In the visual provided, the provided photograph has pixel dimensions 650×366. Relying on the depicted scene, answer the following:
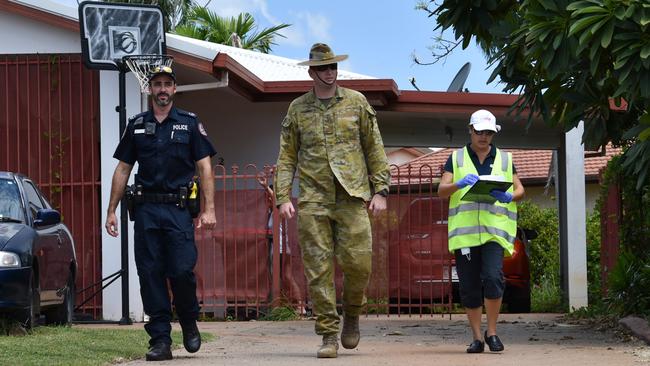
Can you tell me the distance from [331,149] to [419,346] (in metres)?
2.16

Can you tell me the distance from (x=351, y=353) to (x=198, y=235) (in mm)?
6613

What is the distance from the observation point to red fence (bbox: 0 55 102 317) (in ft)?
49.0

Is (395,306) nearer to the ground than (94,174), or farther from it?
nearer to the ground

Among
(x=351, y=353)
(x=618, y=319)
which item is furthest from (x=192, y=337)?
(x=618, y=319)

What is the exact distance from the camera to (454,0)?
10.8m

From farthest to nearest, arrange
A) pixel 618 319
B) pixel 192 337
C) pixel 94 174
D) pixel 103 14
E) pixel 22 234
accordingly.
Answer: pixel 94 174, pixel 103 14, pixel 618 319, pixel 22 234, pixel 192 337

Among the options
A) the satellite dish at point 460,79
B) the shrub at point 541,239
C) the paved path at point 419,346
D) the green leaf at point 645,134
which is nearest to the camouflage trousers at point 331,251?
the paved path at point 419,346

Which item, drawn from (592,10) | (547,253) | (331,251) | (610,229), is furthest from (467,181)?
(547,253)

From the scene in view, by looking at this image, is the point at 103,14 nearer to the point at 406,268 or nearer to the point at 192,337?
the point at 406,268

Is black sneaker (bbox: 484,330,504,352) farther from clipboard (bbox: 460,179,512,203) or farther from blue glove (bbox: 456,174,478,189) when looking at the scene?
blue glove (bbox: 456,174,478,189)

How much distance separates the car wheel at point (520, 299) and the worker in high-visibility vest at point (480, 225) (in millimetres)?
8487

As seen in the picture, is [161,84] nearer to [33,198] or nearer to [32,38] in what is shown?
[33,198]

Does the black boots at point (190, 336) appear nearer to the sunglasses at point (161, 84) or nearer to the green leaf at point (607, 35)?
the sunglasses at point (161, 84)

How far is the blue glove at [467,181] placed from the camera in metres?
9.13
